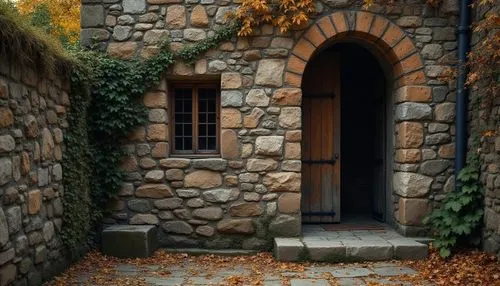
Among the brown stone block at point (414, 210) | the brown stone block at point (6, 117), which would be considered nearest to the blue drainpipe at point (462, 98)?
the brown stone block at point (414, 210)

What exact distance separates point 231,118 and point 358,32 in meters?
1.91

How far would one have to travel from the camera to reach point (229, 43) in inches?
240

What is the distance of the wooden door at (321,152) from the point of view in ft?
22.9

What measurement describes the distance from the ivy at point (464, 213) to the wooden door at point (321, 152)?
5.09 ft

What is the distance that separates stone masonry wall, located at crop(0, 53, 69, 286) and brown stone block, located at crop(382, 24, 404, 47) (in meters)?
3.86

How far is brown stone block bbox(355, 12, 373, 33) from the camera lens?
604 centimetres

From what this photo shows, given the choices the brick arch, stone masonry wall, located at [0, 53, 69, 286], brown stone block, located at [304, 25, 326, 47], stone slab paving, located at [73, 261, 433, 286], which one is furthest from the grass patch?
brown stone block, located at [304, 25, 326, 47]

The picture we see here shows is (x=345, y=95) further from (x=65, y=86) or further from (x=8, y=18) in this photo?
(x=8, y=18)

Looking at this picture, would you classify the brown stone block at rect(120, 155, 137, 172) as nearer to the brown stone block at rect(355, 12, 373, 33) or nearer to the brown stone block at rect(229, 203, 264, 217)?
the brown stone block at rect(229, 203, 264, 217)

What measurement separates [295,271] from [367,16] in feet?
10.5

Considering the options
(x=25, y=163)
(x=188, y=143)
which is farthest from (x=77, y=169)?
(x=188, y=143)

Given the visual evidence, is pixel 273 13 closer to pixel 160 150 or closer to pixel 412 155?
pixel 160 150

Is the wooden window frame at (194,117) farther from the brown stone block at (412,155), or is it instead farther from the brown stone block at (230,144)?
the brown stone block at (412,155)

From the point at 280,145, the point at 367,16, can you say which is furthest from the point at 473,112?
the point at 280,145
